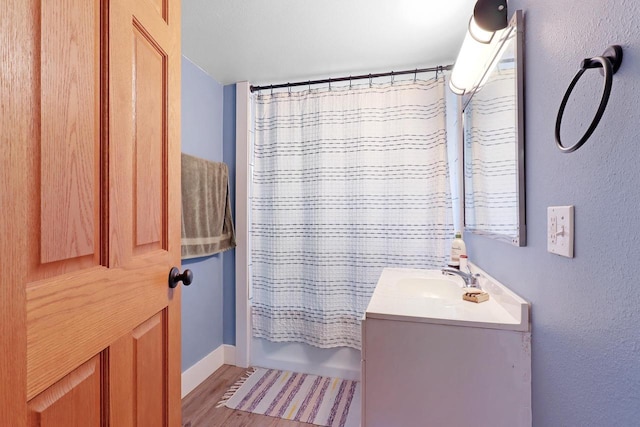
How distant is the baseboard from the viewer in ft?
6.35

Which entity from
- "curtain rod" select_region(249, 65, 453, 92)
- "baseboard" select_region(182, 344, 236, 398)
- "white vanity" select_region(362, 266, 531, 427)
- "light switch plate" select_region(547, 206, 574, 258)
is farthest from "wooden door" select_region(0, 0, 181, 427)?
"curtain rod" select_region(249, 65, 453, 92)

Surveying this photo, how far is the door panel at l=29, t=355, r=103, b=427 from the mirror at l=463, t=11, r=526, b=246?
4.01 feet

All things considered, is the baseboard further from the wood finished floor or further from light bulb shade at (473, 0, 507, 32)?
light bulb shade at (473, 0, 507, 32)

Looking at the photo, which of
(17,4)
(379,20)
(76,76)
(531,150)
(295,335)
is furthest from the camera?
(295,335)

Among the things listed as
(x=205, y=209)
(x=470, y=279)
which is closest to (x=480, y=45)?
(x=470, y=279)

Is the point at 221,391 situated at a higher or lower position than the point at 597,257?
lower

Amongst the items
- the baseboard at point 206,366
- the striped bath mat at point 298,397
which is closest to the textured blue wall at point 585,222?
the striped bath mat at point 298,397

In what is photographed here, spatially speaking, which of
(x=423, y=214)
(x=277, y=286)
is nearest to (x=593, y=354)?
(x=423, y=214)

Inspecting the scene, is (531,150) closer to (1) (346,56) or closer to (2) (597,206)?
(2) (597,206)

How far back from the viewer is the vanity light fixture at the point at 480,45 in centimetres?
103

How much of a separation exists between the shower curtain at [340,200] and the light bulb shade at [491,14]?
871mm

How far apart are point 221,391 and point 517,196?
211 centimetres

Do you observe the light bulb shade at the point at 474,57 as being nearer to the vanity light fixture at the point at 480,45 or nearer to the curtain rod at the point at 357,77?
the vanity light fixture at the point at 480,45

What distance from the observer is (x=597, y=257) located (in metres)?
0.60
